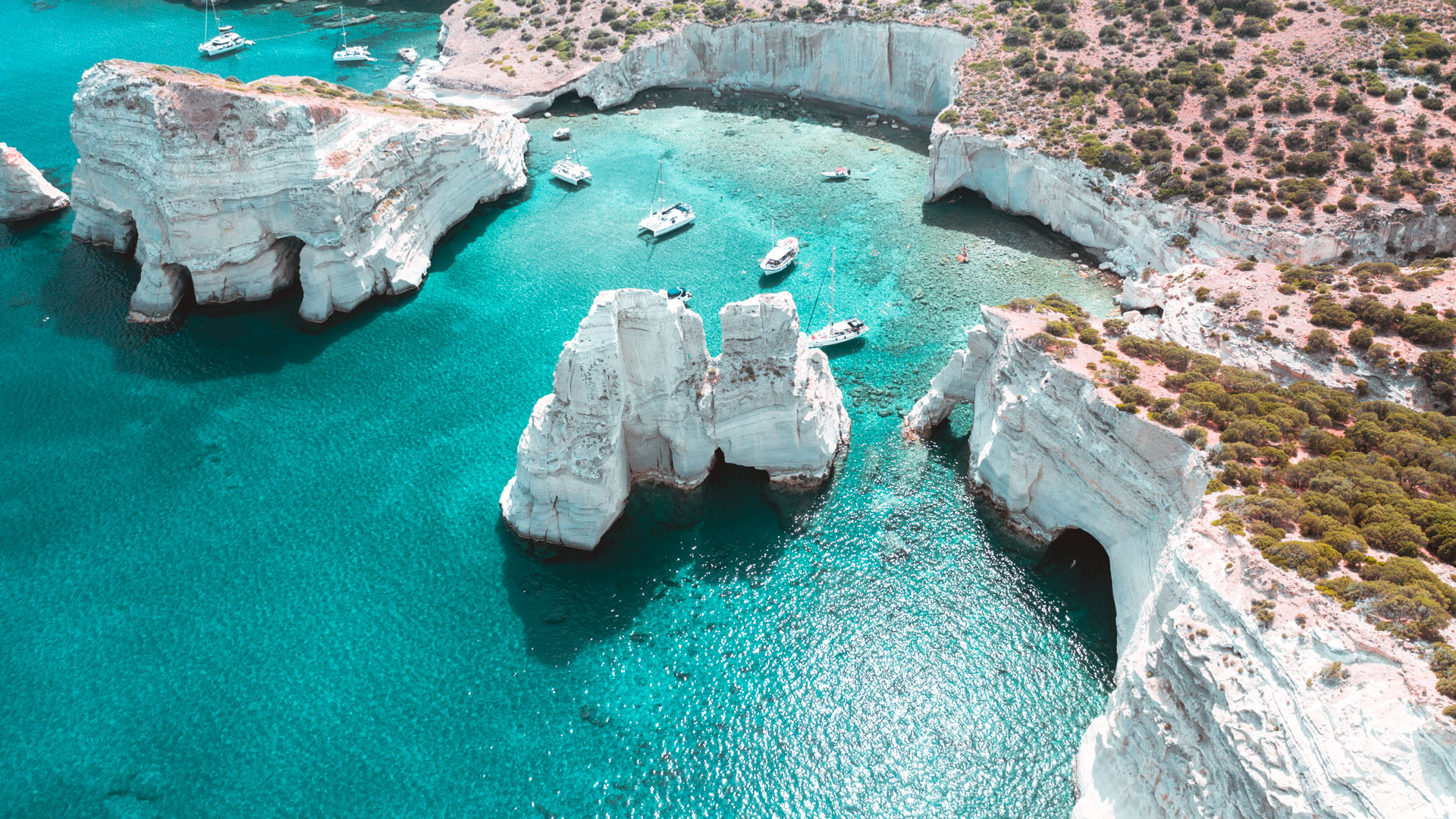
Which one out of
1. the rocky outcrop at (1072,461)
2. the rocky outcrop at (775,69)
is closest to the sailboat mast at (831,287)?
the rocky outcrop at (1072,461)

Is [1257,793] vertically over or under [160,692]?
over

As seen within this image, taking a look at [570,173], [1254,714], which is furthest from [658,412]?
[570,173]

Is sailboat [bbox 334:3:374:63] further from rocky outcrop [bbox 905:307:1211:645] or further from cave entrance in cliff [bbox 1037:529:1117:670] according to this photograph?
cave entrance in cliff [bbox 1037:529:1117:670]

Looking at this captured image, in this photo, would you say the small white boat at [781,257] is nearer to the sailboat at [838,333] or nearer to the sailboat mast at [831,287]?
the sailboat mast at [831,287]

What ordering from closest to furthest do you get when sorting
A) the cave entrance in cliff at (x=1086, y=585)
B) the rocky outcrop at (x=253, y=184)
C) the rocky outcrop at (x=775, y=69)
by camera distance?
the cave entrance in cliff at (x=1086, y=585) → the rocky outcrop at (x=253, y=184) → the rocky outcrop at (x=775, y=69)

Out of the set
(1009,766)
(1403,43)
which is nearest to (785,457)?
(1009,766)

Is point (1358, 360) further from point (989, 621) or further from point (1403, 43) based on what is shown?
point (1403, 43)
